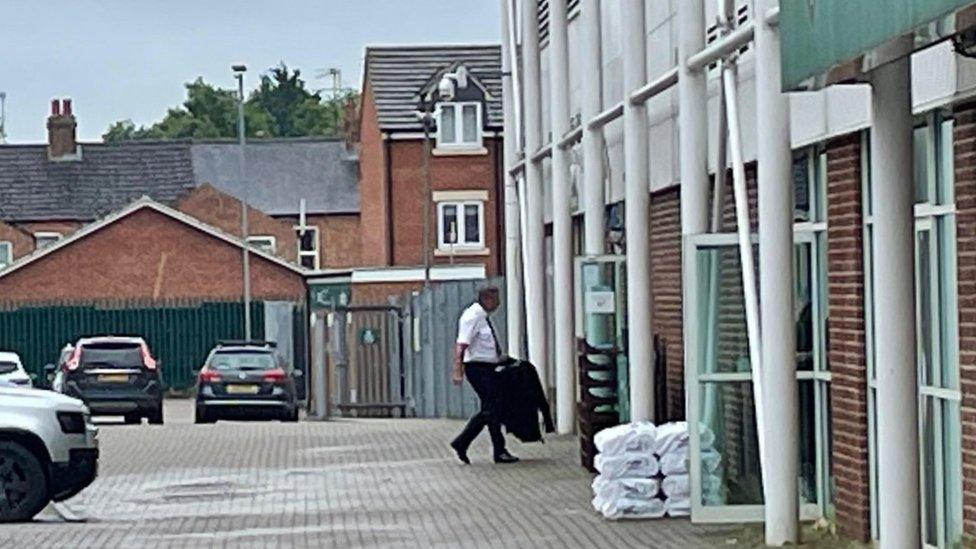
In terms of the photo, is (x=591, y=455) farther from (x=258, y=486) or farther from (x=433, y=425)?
(x=433, y=425)

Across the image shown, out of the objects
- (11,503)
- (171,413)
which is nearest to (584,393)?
(11,503)

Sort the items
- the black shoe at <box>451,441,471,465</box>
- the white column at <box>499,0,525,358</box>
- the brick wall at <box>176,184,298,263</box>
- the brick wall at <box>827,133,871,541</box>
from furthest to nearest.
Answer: the brick wall at <box>176,184,298,263</box> < the white column at <box>499,0,525,358</box> < the black shoe at <box>451,441,471,465</box> < the brick wall at <box>827,133,871,541</box>

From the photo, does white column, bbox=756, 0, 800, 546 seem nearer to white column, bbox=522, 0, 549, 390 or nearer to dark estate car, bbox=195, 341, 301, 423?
white column, bbox=522, 0, 549, 390

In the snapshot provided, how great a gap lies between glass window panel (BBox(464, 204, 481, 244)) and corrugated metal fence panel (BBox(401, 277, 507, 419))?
73.6 ft

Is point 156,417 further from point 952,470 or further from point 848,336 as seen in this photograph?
point 952,470

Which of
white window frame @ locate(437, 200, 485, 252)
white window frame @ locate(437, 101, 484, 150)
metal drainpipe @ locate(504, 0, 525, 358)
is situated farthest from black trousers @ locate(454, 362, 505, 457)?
white window frame @ locate(437, 101, 484, 150)

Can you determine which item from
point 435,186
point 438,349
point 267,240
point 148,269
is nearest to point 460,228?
point 435,186

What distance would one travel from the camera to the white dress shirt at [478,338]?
23.1 metres

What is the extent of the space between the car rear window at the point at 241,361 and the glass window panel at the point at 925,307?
89.2 ft

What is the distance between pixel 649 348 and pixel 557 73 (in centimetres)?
801

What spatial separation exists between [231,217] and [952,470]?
65.1 m

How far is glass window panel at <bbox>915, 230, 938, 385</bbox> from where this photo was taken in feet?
44.0

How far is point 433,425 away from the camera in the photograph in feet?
113

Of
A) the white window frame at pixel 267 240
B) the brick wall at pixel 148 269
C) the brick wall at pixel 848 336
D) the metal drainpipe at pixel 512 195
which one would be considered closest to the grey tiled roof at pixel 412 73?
the brick wall at pixel 148 269
